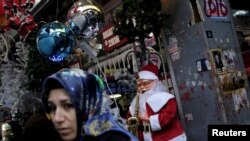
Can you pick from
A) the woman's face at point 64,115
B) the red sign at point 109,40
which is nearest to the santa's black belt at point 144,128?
the red sign at point 109,40

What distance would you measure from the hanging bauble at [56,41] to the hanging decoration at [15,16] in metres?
0.73

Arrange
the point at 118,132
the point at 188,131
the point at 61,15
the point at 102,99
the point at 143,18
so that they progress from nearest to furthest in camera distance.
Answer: the point at 118,132, the point at 102,99, the point at 143,18, the point at 188,131, the point at 61,15

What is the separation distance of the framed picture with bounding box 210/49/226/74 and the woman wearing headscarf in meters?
2.36

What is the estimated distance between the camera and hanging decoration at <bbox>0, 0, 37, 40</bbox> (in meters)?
4.52

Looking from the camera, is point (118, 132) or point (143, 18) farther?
point (143, 18)

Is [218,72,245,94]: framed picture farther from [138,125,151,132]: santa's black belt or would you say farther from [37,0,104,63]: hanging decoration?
[37,0,104,63]: hanging decoration

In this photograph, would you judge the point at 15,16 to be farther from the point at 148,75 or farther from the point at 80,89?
the point at 80,89

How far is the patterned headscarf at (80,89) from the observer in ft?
6.16

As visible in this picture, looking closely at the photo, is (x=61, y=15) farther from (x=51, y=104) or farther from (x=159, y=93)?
(x=51, y=104)

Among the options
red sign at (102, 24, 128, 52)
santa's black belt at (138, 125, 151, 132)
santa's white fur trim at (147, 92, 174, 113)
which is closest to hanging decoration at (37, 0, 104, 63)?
santa's white fur trim at (147, 92, 174, 113)

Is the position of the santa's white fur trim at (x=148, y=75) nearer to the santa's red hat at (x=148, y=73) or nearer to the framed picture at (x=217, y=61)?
the santa's red hat at (x=148, y=73)

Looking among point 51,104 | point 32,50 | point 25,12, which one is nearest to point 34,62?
point 32,50

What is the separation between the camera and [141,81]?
162 inches

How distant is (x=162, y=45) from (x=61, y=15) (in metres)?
2.91
